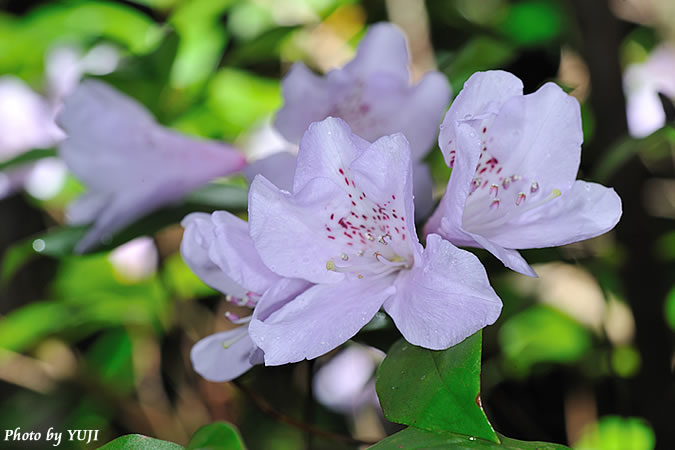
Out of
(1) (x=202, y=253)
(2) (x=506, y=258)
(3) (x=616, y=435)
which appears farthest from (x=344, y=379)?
(2) (x=506, y=258)

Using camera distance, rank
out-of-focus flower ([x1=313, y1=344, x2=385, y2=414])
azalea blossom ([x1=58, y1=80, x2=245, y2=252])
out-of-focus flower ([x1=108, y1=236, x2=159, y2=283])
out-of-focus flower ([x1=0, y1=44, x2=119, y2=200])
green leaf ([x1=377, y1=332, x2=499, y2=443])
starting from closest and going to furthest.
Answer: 1. green leaf ([x1=377, y1=332, x2=499, y2=443])
2. azalea blossom ([x1=58, y1=80, x2=245, y2=252])
3. out-of-focus flower ([x1=313, y1=344, x2=385, y2=414])
4. out-of-focus flower ([x1=108, y1=236, x2=159, y2=283])
5. out-of-focus flower ([x1=0, y1=44, x2=119, y2=200])

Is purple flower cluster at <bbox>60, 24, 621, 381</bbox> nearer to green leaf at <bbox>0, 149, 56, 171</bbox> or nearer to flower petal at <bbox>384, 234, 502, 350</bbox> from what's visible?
flower petal at <bbox>384, 234, 502, 350</bbox>

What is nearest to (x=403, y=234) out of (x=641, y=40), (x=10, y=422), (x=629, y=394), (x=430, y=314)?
(x=430, y=314)

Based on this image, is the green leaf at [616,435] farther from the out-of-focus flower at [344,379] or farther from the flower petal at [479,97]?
the flower petal at [479,97]

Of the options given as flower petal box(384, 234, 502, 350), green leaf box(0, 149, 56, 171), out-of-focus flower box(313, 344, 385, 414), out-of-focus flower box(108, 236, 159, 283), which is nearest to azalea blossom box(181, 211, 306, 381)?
flower petal box(384, 234, 502, 350)

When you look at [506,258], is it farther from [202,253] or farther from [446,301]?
[202,253]

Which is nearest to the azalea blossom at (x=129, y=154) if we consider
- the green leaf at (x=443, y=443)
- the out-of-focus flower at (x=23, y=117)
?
the green leaf at (x=443, y=443)
